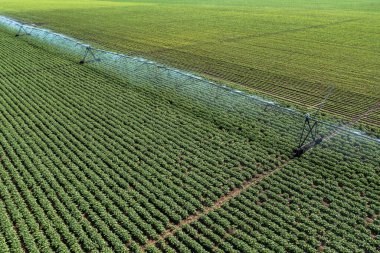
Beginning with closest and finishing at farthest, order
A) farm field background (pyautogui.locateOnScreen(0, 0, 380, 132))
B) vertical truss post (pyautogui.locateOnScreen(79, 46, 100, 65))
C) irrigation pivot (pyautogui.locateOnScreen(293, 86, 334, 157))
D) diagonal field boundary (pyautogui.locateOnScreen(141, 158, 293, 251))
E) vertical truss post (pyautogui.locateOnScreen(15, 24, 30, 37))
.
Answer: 1. diagonal field boundary (pyautogui.locateOnScreen(141, 158, 293, 251))
2. irrigation pivot (pyautogui.locateOnScreen(293, 86, 334, 157))
3. farm field background (pyautogui.locateOnScreen(0, 0, 380, 132))
4. vertical truss post (pyautogui.locateOnScreen(79, 46, 100, 65))
5. vertical truss post (pyautogui.locateOnScreen(15, 24, 30, 37))

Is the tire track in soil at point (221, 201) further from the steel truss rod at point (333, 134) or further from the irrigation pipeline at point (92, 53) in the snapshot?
the irrigation pipeline at point (92, 53)

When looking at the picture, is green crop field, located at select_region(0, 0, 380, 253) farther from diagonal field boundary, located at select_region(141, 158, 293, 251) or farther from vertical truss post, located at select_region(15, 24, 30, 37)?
vertical truss post, located at select_region(15, 24, 30, 37)

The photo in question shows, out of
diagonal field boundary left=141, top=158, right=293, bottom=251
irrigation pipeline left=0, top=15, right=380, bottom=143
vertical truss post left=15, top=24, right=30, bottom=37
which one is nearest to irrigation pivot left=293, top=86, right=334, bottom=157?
diagonal field boundary left=141, top=158, right=293, bottom=251

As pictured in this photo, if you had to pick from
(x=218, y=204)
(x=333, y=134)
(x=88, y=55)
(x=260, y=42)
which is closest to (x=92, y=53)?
(x=88, y=55)

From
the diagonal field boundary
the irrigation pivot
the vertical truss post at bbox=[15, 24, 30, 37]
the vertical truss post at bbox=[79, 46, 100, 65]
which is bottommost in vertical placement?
the diagonal field boundary

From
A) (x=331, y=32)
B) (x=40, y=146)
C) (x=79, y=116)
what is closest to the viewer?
(x=40, y=146)

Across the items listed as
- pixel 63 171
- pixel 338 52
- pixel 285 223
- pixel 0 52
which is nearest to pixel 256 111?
pixel 285 223

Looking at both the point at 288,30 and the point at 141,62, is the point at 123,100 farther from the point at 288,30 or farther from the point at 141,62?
the point at 288,30
